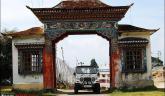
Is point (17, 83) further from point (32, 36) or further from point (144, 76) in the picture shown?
point (144, 76)

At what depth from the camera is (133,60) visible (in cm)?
3525

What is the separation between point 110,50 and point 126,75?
2193mm

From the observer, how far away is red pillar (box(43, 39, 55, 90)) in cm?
3459

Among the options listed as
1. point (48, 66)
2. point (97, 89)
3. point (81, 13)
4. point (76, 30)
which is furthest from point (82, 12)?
point (97, 89)

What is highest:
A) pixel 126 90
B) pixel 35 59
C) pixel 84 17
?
pixel 84 17

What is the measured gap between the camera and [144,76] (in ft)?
115

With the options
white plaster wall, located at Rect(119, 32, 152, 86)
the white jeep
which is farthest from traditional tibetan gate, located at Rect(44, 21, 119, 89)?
the white jeep

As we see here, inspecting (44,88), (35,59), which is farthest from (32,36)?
(44,88)

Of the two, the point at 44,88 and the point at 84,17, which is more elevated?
the point at 84,17

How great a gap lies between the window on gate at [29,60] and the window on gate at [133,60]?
247 inches

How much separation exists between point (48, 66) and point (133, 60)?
6181mm

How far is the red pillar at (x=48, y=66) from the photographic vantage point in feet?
113

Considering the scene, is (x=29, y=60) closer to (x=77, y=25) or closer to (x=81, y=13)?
(x=77, y=25)

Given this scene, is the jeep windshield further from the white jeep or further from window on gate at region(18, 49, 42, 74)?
window on gate at region(18, 49, 42, 74)
